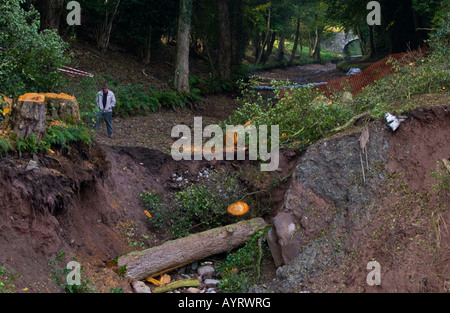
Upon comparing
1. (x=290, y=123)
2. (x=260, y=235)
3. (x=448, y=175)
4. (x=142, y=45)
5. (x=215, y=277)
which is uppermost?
(x=142, y=45)

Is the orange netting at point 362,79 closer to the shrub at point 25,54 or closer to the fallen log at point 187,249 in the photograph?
the fallen log at point 187,249

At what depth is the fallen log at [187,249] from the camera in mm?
8094

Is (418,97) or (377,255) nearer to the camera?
(377,255)

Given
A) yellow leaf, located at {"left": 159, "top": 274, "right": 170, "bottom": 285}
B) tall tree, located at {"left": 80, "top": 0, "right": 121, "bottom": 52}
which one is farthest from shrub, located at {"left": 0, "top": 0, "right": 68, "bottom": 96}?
tall tree, located at {"left": 80, "top": 0, "right": 121, "bottom": 52}

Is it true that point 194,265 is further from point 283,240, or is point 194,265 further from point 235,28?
point 235,28

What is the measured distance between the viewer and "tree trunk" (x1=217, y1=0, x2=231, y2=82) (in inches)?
889

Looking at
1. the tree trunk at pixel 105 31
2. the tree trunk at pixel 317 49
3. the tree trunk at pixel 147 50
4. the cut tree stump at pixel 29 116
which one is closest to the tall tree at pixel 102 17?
the tree trunk at pixel 105 31

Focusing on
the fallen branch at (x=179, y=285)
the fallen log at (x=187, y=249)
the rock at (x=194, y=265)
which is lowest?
the fallen branch at (x=179, y=285)

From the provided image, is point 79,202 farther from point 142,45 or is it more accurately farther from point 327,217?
point 142,45

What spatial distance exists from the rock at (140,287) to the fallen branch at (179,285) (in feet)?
0.76

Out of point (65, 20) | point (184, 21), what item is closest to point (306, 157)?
point (184, 21)

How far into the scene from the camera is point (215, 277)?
8.91 metres

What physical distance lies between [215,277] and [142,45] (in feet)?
50.0

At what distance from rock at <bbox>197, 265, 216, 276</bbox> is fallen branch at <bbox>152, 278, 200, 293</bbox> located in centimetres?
40
